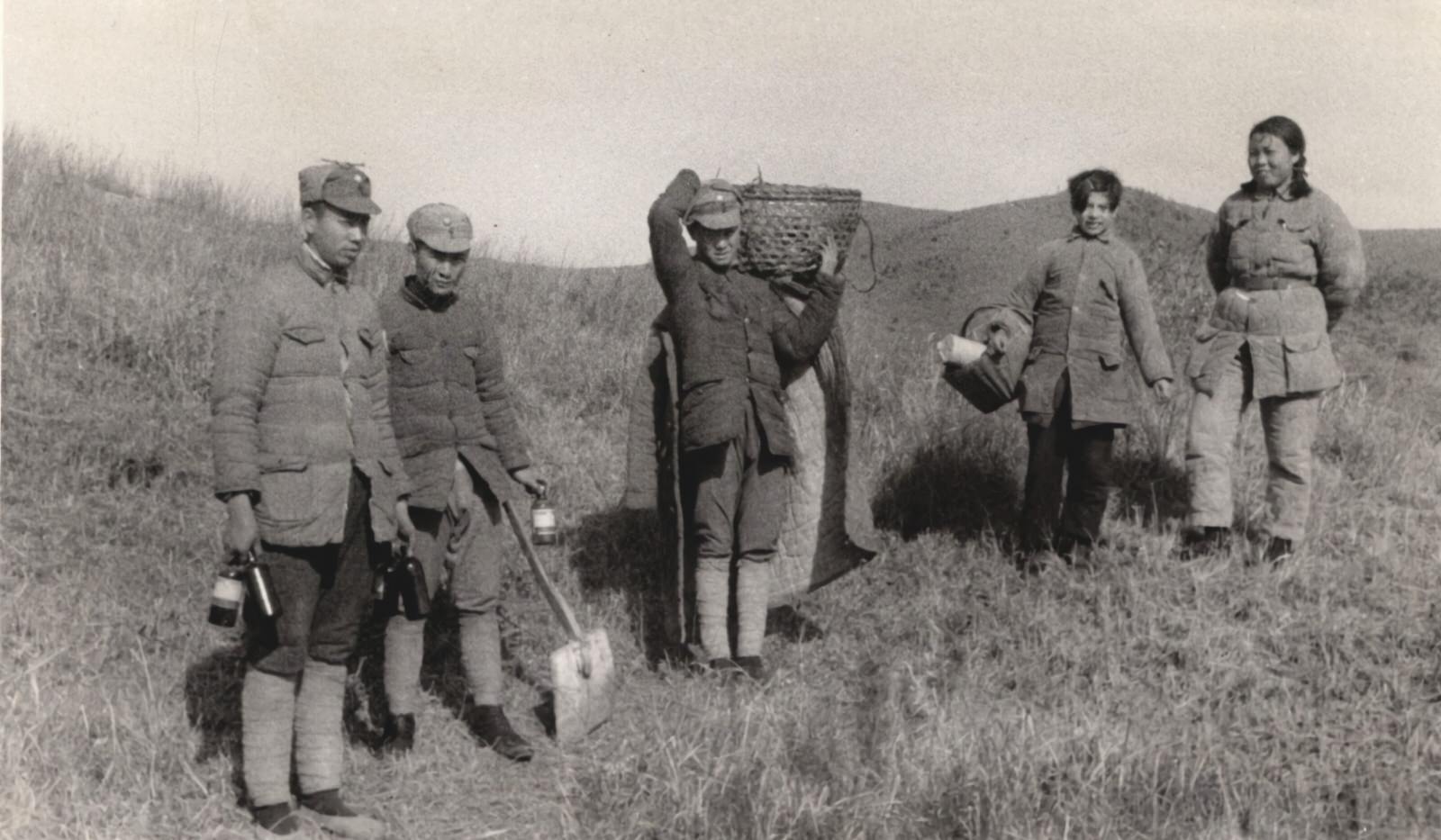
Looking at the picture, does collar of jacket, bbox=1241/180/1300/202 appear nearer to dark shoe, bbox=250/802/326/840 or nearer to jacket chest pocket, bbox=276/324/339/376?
jacket chest pocket, bbox=276/324/339/376

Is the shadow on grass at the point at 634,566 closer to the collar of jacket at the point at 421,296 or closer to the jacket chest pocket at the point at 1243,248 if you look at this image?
the collar of jacket at the point at 421,296

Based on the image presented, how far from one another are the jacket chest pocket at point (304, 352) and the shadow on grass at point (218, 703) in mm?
1587

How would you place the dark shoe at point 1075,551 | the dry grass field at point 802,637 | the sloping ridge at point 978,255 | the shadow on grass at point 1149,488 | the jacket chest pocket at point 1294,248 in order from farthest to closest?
the sloping ridge at point 978,255
the shadow on grass at point 1149,488
the dark shoe at point 1075,551
the jacket chest pocket at point 1294,248
the dry grass field at point 802,637

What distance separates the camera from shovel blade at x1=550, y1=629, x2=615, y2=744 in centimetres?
514

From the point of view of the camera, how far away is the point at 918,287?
11.1 meters

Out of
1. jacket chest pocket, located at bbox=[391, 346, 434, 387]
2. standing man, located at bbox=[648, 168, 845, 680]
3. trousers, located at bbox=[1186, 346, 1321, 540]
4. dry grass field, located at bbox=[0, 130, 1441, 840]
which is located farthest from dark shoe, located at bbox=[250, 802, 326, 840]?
trousers, located at bbox=[1186, 346, 1321, 540]

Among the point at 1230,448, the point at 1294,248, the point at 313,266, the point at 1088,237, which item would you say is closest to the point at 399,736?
the point at 313,266

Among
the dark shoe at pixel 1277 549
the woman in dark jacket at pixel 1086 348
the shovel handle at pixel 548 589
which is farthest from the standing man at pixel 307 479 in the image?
the dark shoe at pixel 1277 549

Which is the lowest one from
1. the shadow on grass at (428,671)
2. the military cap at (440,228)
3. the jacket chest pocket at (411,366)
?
the shadow on grass at (428,671)

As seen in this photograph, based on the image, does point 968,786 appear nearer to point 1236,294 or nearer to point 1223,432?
Answer: point 1223,432

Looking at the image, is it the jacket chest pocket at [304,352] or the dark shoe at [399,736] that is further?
the dark shoe at [399,736]

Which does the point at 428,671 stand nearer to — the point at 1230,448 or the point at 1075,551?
the point at 1075,551

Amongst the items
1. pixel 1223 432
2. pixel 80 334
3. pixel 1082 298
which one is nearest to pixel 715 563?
pixel 1082 298

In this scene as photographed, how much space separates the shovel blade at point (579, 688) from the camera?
203 inches
